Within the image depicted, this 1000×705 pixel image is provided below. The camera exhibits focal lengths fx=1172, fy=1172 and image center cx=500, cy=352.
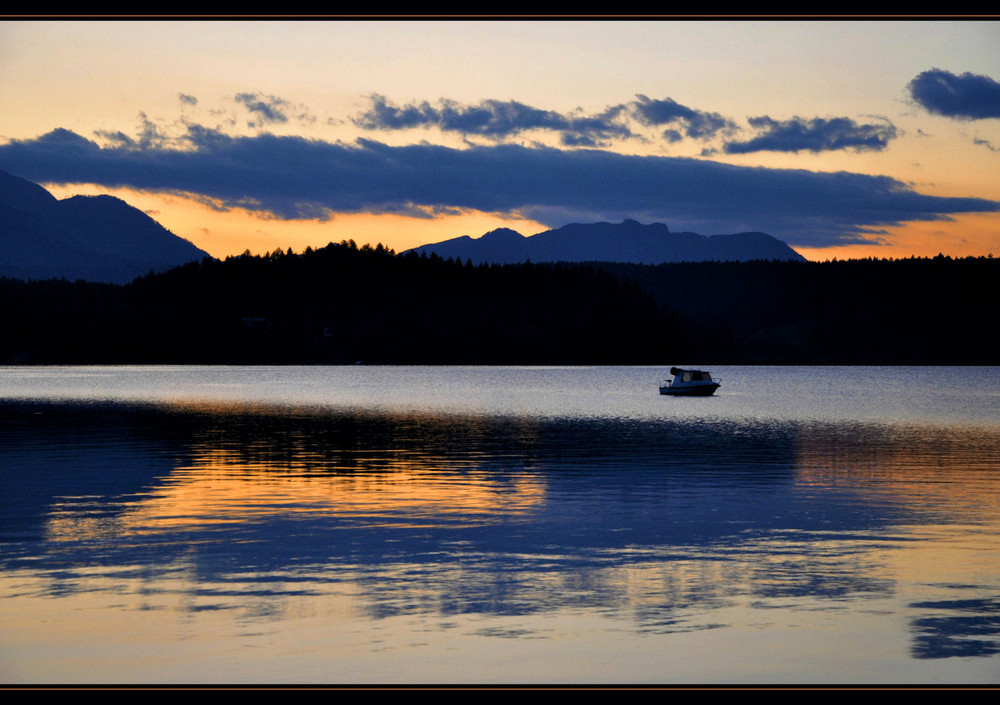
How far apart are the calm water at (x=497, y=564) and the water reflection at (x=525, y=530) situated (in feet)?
0.33

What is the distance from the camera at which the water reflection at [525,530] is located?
1858 centimetres

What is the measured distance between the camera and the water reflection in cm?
1858

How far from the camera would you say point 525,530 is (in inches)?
1038

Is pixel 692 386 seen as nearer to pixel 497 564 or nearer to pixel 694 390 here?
pixel 694 390

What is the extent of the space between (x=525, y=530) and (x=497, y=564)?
4419 millimetres

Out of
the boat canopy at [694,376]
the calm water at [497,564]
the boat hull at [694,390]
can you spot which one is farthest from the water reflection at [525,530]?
the boat canopy at [694,376]

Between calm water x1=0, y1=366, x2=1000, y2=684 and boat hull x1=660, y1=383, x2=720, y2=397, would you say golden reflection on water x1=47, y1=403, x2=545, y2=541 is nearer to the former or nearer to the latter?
calm water x1=0, y1=366, x2=1000, y2=684

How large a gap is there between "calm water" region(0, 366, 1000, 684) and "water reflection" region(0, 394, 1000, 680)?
10 cm

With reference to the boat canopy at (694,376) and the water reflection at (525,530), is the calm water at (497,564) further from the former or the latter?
the boat canopy at (694,376)

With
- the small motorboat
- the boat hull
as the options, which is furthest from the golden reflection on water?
A: the small motorboat

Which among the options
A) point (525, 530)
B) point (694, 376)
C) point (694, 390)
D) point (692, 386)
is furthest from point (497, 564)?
point (694, 376)

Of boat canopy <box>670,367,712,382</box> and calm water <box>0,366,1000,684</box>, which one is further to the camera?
boat canopy <box>670,367,712,382</box>

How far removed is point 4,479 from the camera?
120 ft
